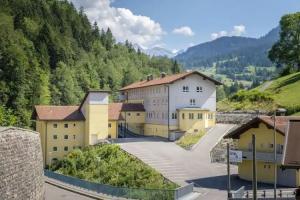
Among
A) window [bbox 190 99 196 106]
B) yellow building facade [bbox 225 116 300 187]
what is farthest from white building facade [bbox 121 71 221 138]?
yellow building facade [bbox 225 116 300 187]

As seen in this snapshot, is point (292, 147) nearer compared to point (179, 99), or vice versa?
point (292, 147)

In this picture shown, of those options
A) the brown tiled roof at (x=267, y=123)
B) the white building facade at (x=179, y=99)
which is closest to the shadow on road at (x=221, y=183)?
the brown tiled roof at (x=267, y=123)

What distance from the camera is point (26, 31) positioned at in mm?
129000

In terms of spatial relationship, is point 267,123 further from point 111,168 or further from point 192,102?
point 192,102

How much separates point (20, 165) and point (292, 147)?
46.4ft

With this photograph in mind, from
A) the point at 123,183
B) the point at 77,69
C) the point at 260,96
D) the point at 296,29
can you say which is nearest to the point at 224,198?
the point at 123,183

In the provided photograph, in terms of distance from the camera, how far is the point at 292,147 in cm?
1644

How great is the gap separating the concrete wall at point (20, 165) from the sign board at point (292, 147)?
12.4 metres

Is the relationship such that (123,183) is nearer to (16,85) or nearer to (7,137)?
(7,137)

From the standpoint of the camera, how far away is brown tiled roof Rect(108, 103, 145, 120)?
68.1 m

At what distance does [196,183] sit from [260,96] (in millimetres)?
39854

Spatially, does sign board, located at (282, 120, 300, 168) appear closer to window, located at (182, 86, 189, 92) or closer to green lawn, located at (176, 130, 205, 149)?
green lawn, located at (176, 130, 205, 149)

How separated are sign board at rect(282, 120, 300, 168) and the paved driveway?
1924 cm

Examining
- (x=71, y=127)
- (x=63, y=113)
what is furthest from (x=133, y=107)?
(x=63, y=113)
